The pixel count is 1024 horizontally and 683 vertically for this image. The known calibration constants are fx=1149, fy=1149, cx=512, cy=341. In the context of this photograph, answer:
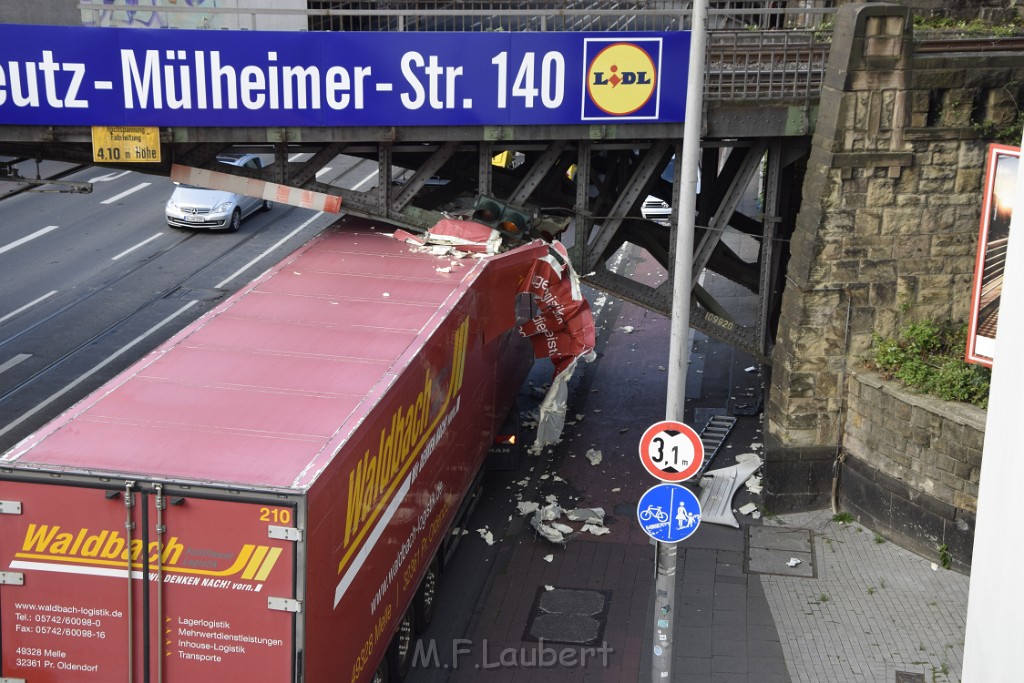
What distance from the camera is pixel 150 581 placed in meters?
8.48

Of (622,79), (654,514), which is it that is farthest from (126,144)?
(654,514)

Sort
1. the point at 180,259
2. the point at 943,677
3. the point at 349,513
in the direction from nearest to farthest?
the point at 349,513 → the point at 943,677 → the point at 180,259

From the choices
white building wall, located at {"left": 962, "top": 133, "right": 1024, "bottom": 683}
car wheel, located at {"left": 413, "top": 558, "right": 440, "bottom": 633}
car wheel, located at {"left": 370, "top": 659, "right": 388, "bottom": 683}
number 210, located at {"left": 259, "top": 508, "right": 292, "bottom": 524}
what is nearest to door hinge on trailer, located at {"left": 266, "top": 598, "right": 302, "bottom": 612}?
number 210, located at {"left": 259, "top": 508, "right": 292, "bottom": 524}

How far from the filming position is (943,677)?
12.2 meters

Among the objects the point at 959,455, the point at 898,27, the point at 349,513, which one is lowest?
the point at 959,455

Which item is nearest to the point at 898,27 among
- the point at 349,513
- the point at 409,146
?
the point at 409,146

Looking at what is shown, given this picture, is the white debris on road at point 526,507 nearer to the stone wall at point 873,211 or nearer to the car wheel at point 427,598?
the car wheel at point 427,598

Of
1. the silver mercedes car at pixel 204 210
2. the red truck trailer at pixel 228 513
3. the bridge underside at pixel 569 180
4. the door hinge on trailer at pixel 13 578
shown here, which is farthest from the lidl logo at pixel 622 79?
the silver mercedes car at pixel 204 210

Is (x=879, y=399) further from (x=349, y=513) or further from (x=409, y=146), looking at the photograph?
(x=349, y=513)

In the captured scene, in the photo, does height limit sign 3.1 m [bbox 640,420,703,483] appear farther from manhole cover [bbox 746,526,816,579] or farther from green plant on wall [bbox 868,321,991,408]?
green plant on wall [bbox 868,321,991,408]

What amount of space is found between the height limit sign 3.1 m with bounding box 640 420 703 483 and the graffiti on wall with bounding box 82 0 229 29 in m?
8.34

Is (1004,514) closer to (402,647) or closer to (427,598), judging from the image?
(402,647)

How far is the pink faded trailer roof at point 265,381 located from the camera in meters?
8.76

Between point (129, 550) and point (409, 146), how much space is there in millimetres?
8537
